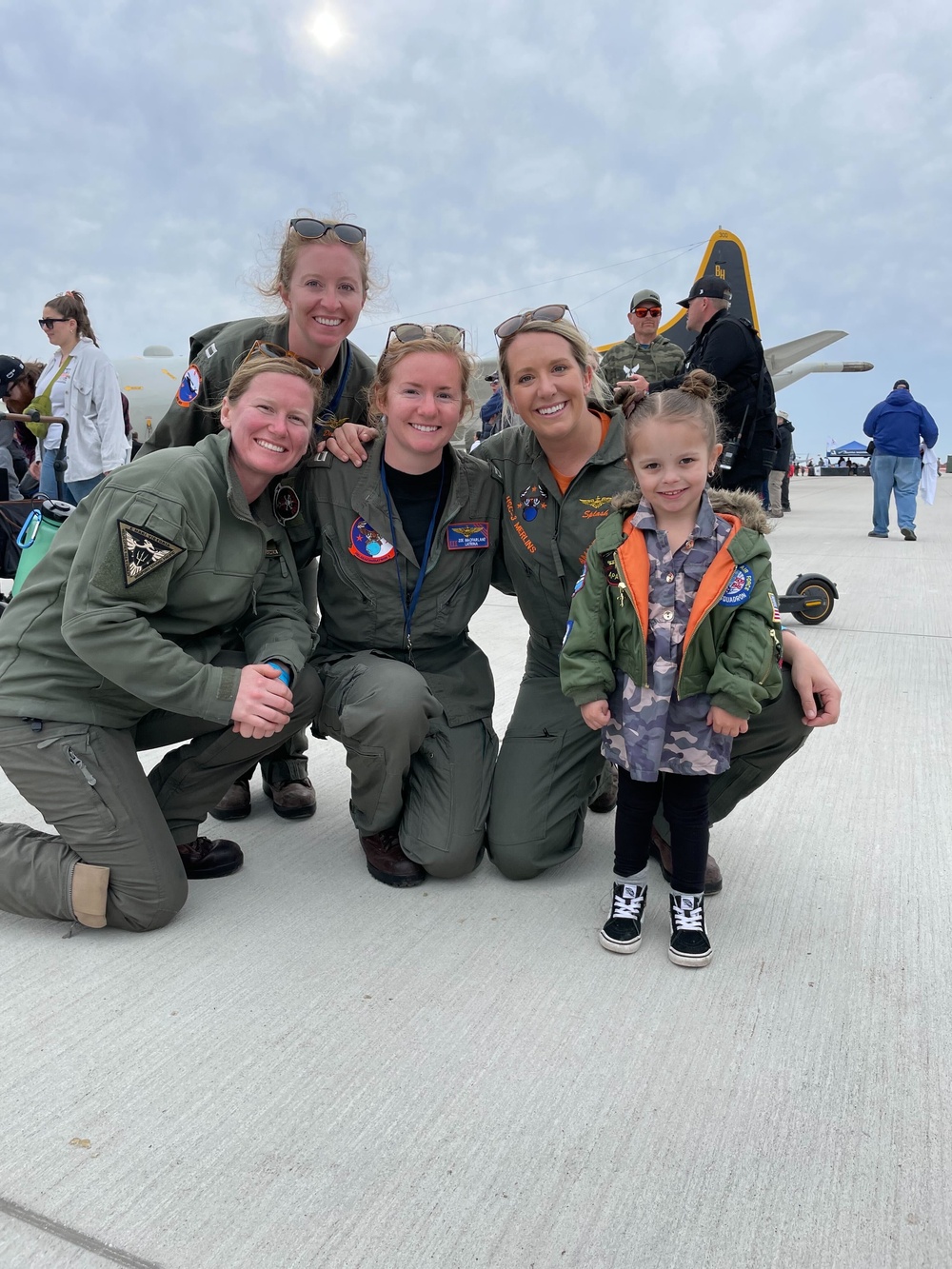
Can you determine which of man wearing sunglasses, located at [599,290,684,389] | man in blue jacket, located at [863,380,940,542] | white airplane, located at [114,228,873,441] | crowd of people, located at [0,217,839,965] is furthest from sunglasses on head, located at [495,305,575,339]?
white airplane, located at [114,228,873,441]

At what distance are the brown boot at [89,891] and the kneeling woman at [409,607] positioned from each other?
0.68 m

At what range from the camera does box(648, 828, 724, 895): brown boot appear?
229 centimetres

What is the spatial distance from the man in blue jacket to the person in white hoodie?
842 cm

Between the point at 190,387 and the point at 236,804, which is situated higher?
the point at 190,387

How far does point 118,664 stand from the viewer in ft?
6.56

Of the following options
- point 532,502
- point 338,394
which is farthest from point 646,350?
point 532,502

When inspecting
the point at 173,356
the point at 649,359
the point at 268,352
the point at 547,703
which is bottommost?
the point at 547,703

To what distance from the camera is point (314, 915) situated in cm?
219

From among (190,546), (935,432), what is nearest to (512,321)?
(190,546)

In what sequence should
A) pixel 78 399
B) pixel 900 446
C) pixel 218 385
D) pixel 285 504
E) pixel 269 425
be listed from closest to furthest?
1. pixel 269 425
2. pixel 285 504
3. pixel 218 385
4. pixel 78 399
5. pixel 900 446

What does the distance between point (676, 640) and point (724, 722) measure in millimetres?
204

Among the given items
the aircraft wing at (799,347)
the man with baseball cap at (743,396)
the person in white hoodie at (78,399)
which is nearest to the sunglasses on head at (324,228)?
the man with baseball cap at (743,396)

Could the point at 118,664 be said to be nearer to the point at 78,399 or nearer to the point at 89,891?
the point at 89,891

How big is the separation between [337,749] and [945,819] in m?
2.06
